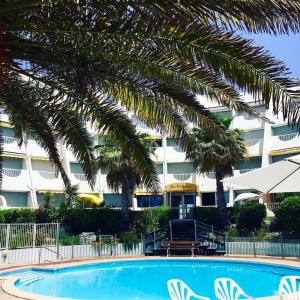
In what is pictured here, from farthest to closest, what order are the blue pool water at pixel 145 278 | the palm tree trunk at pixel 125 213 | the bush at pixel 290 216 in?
the palm tree trunk at pixel 125 213 < the bush at pixel 290 216 < the blue pool water at pixel 145 278

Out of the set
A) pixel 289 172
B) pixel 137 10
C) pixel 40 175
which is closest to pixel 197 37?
pixel 137 10

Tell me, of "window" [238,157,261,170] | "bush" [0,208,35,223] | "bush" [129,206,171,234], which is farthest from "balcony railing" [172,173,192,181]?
"bush" [0,208,35,223]

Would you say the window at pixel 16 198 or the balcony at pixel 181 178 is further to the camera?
the balcony at pixel 181 178

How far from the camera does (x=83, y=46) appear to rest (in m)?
7.11

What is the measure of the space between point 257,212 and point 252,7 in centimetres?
2416

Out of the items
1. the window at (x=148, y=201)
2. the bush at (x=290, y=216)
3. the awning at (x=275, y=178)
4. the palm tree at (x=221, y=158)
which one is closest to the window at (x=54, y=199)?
the window at (x=148, y=201)

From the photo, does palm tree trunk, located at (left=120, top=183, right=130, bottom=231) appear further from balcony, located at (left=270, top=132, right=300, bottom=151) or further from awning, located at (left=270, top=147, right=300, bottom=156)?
balcony, located at (left=270, top=132, right=300, bottom=151)

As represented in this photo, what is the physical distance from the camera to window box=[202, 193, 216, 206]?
43.0m

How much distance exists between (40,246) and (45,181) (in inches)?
727

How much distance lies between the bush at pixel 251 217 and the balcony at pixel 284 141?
1121 cm

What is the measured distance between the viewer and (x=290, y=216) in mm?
25500

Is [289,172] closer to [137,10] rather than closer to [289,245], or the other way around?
[137,10]

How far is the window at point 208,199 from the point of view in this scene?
43.0 metres

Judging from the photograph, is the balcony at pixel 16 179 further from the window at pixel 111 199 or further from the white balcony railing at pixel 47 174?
the window at pixel 111 199
